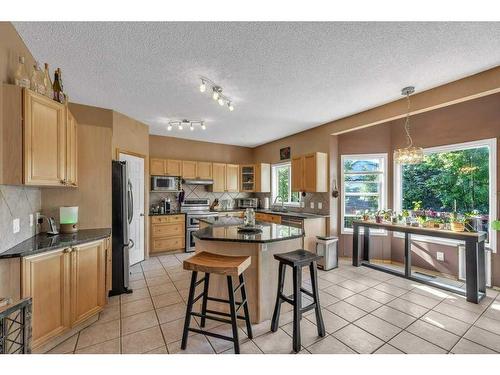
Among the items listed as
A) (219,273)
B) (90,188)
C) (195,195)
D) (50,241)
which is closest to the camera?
(219,273)

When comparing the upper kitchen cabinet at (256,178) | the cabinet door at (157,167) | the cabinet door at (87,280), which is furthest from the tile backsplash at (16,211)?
the upper kitchen cabinet at (256,178)

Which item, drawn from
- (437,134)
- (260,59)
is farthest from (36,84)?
(437,134)

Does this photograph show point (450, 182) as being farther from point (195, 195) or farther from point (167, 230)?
point (167, 230)

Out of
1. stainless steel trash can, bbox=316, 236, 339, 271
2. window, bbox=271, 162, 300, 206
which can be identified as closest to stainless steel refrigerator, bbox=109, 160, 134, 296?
stainless steel trash can, bbox=316, 236, 339, 271

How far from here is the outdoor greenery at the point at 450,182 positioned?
11.0 feet

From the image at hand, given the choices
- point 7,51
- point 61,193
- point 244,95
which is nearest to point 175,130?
point 244,95

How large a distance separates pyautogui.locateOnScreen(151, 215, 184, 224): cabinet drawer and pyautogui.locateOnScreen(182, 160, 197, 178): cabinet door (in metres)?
1.02

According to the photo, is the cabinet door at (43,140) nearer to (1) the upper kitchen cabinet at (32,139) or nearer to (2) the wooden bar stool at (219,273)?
(1) the upper kitchen cabinet at (32,139)

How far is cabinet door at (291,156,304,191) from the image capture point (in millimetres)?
4719

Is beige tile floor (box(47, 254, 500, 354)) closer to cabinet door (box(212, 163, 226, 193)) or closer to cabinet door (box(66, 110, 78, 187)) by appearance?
cabinet door (box(66, 110, 78, 187))

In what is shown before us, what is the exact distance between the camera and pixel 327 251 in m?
3.94

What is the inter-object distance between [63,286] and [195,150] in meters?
4.34

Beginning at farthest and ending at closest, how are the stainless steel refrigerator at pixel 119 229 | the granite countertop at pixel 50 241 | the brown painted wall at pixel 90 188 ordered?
the stainless steel refrigerator at pixel 119 229, the brown painted wall at pixel 90 188, the granite countertop at pixel 50 241

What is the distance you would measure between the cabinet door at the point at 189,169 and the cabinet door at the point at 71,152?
2864 mm
